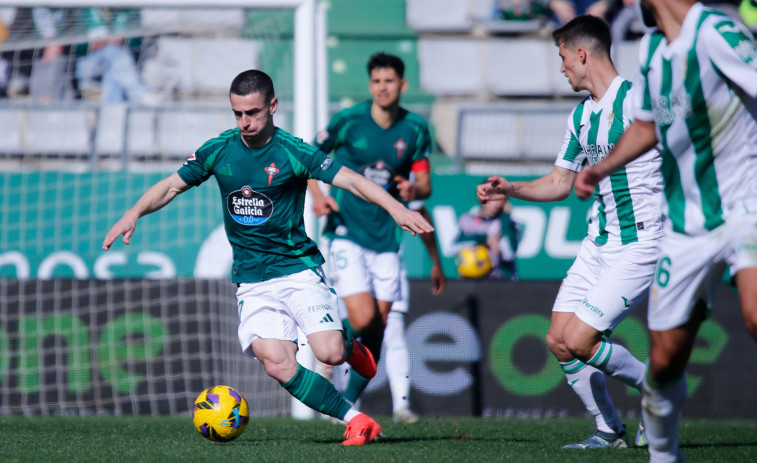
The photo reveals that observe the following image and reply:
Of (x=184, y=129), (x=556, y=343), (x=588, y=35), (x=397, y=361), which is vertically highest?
(x=184, y=129)

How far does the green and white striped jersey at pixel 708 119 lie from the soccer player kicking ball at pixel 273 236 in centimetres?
195

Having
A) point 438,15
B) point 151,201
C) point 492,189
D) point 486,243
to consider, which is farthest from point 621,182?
point 438,15

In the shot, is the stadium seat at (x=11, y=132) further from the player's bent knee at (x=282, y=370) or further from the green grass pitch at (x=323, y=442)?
the player's bent knee at (x=282, y=370)

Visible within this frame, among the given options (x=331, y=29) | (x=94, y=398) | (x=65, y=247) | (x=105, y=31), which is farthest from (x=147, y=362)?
(x=331, y=29)

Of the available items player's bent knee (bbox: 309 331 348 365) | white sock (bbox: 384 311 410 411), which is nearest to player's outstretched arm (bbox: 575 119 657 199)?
player's bent knee (bbox: 309 331 348 365)

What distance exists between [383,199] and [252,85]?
41.2 inches

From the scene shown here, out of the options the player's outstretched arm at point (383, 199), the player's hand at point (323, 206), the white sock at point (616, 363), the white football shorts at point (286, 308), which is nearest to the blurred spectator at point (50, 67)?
the player's hand at point (323, 206)

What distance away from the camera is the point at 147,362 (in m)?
8.53

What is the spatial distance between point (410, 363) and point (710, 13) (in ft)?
17.7

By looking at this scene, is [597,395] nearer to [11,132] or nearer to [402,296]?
[402,296]

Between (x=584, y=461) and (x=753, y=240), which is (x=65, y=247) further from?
(x=753, y=240)

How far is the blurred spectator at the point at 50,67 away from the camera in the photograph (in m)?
10.6

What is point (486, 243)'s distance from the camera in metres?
10.4

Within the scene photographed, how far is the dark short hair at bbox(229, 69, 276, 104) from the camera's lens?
5195mm
